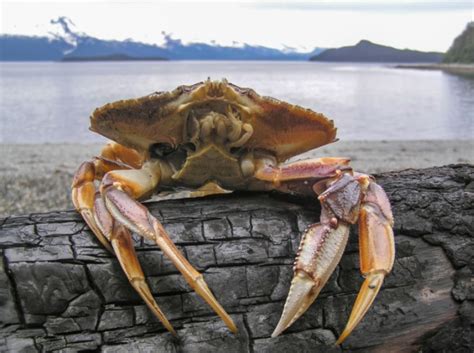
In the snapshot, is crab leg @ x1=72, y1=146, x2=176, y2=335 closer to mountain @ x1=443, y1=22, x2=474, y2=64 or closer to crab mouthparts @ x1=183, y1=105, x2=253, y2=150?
crab mouthparts @ x1=183, y1=105, x2=253, y2=150

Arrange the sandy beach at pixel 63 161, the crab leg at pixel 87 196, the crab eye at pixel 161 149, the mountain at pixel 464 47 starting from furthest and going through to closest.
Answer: the mountain at pixel 464 47, the sandy beach at pixel 63 161, the crab eye at pixel 161 149, the crab leg at pixel 87 196

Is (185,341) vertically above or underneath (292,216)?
underneath

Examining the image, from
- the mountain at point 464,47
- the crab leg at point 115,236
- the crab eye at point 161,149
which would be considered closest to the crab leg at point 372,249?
the crab leg at point 115,236

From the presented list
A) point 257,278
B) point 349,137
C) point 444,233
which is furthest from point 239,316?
point 349,137

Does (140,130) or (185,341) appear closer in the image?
(185,341)

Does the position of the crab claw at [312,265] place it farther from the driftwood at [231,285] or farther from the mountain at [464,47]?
the mountain at [464,47]

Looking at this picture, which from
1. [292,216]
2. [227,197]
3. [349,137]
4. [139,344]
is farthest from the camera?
[349,137]

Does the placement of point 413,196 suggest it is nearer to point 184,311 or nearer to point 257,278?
point 257,278
